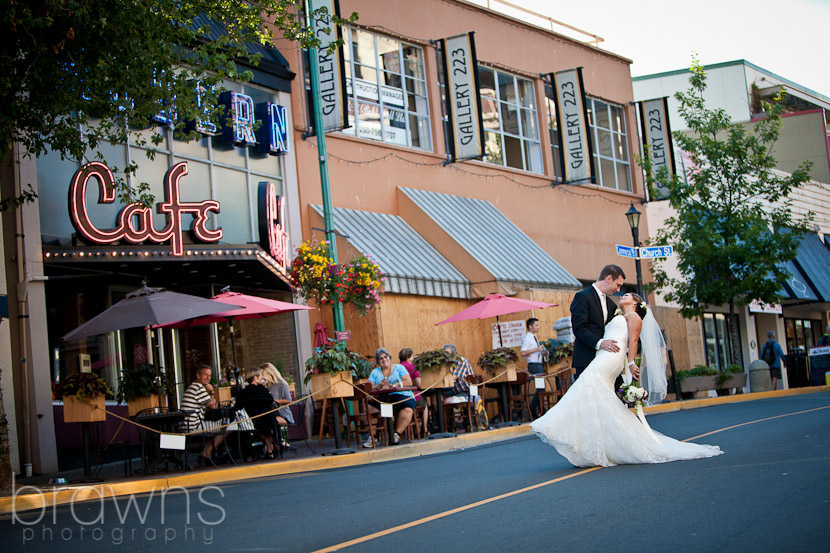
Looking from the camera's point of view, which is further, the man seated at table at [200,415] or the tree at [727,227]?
the tree at [727,227]

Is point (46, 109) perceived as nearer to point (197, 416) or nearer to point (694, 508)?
point (197, 416)

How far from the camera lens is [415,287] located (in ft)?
73.6

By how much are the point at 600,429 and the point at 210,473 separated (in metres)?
5.95

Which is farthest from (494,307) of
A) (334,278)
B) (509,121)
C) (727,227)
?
(509,121)

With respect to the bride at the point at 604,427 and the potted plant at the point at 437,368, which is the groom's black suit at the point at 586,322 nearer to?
the bride at the point at 604,427

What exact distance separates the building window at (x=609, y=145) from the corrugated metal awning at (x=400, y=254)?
10.3 meters

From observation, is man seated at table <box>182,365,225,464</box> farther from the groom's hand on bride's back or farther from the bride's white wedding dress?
the groom's hand on bride's back

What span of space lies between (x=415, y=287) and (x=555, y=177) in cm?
978

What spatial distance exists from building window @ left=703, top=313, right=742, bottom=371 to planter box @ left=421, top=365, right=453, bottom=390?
18296 mm

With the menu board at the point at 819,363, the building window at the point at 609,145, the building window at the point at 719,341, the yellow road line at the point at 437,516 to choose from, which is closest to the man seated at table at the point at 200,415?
the yellow road line at the point at 437,516

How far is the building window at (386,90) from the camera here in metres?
24.7

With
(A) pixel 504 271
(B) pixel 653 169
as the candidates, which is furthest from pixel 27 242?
(B) pixel 653 169

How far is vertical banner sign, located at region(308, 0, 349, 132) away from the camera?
22.2 m

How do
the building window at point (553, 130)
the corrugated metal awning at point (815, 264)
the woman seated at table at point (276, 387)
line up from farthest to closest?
the corrugated metal awning at point (815, 264) < the building window at point (553, 130) < the woman seated at table at point (276, 387)
